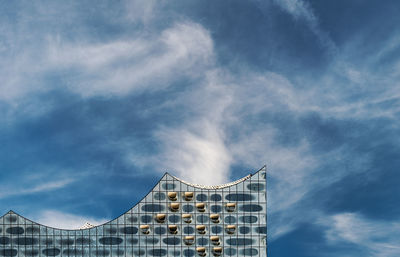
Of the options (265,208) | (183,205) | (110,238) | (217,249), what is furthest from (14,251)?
(265,208)

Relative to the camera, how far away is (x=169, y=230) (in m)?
93.1

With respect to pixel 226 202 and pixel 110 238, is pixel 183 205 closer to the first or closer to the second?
pixel 226 202

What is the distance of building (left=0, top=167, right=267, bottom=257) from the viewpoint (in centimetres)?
9288

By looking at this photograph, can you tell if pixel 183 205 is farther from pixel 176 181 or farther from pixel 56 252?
pixel 56 252

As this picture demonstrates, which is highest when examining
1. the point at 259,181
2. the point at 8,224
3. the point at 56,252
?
the point at 259,181

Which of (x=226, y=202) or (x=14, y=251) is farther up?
(x=226, y=202)

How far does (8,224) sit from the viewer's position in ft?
308

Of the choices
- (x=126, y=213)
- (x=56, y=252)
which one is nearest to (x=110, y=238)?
(x=126, y=213)

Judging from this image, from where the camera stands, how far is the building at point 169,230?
305 ft

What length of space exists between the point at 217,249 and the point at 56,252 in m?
34.6

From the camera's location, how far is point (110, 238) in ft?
306

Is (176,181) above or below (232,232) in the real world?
above

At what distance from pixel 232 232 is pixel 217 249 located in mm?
4820

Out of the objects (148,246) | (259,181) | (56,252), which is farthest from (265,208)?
(56,252)
